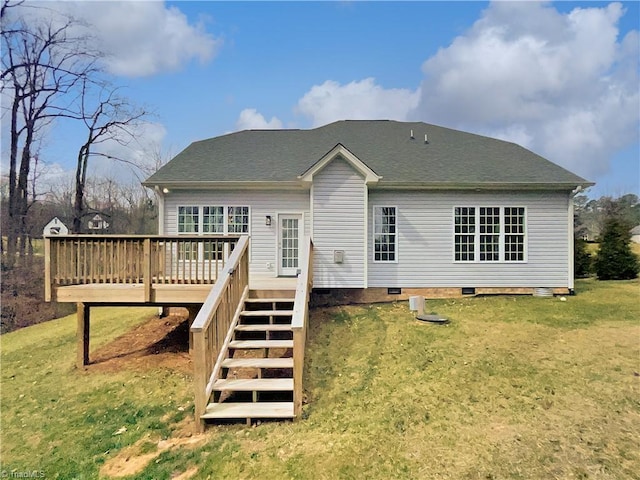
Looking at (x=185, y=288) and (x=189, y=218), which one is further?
(x=189, y=218)

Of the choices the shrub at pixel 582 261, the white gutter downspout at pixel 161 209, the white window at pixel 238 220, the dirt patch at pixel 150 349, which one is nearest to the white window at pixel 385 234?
the white window at pixel 238 220

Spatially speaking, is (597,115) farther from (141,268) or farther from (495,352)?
(141,268)

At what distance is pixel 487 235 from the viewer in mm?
10531

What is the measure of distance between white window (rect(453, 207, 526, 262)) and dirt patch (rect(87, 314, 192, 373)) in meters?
7.65

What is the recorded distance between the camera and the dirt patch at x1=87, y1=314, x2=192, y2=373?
7312 millimetres

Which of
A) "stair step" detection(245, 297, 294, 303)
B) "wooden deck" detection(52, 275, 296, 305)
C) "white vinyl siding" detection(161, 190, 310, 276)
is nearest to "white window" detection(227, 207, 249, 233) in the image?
"white vinyl siding" detection(161, 190, 310, 276)

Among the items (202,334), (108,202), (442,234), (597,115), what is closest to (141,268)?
(202,334)

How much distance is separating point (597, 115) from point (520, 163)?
27053 millimetres

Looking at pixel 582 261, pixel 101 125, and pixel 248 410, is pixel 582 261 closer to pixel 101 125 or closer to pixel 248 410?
pixel 248 410

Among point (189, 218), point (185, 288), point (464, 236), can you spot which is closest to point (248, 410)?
point (185, 288)

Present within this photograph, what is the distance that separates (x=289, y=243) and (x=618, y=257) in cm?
1335

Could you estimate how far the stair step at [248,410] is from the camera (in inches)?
185

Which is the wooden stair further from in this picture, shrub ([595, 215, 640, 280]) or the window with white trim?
shrub ([595, 215, 640, 280])

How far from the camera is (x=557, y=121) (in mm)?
32906
